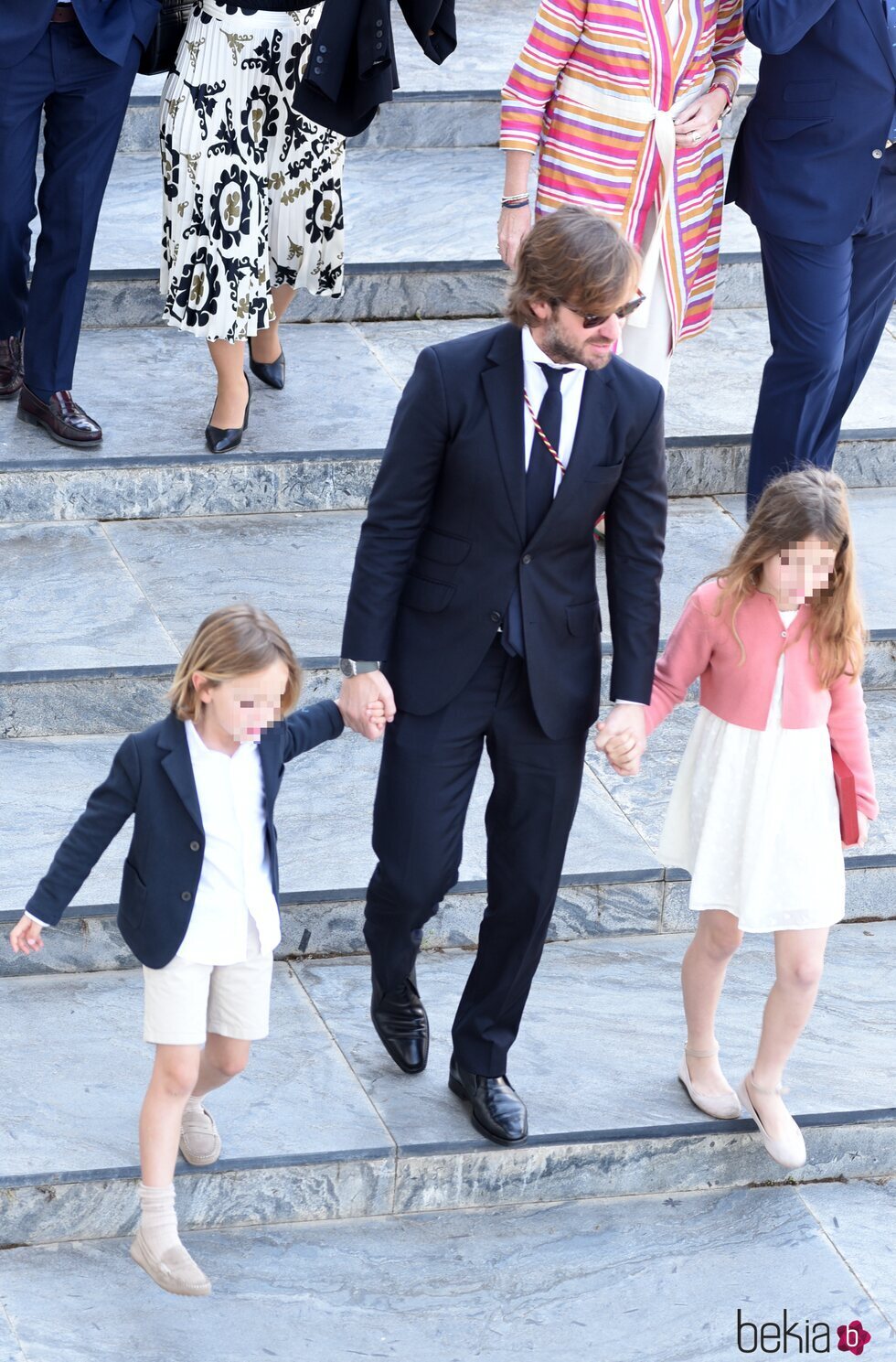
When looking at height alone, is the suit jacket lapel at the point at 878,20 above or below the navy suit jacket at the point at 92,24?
above

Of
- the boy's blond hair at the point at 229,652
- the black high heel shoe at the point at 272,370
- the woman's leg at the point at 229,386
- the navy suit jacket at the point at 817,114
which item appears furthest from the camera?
the black high heel shoe at the point at 272,370

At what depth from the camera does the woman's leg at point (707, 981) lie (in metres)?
3.69

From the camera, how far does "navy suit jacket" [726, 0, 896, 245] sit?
461cm

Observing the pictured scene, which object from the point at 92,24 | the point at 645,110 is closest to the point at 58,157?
the point at 92,24

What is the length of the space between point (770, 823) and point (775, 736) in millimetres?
167

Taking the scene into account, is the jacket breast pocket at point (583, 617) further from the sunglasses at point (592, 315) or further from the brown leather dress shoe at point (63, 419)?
the brown leather dress shoe at point (63, 419)

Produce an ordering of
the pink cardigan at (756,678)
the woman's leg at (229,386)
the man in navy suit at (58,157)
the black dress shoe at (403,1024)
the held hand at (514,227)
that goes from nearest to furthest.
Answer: the pink cardigan at (756,678) → the black dress shoe at (403,1024) → the held hand at (514,227) → the man in navy suit at (58,157) → the woman's leg at (229,386)

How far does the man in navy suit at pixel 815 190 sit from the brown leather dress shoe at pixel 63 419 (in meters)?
1.90

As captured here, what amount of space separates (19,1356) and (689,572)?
2985mm

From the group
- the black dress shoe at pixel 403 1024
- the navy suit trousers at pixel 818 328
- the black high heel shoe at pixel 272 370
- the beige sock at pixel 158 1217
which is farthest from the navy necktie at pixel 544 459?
the black high heel shoe at pixel 272 370

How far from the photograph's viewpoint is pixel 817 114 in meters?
4.77

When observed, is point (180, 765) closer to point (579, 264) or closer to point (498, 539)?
point (498, 539)

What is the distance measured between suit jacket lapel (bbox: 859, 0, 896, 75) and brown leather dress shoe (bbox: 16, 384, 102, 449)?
2.38 m

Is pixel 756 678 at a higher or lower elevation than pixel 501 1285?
higher
